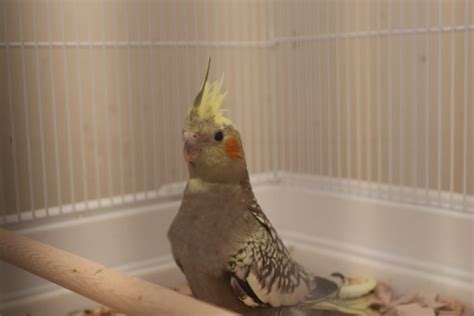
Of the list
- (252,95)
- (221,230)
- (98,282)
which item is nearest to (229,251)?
(221,230)

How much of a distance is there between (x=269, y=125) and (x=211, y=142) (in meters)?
0.66

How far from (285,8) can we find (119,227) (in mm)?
717

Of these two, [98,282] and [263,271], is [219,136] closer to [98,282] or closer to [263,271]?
[263,271]

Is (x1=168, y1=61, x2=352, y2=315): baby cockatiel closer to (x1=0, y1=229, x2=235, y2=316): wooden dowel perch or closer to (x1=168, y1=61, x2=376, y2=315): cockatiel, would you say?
(x1=168, y1=61, x2=376, y2=315): cockatiel

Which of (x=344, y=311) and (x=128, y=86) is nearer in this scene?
(x=344, y=311)

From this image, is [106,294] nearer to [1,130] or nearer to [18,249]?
[18,249]

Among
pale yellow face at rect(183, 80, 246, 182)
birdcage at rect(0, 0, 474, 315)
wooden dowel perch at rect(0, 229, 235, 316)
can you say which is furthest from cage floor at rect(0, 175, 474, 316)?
pale yellow face at rect(183, 80, 246, 182)

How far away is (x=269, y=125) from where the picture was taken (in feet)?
5.38

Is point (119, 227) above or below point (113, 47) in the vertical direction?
below

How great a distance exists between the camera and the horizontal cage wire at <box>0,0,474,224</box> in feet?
3.94

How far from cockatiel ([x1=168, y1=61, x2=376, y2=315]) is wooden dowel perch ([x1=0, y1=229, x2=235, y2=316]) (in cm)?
27

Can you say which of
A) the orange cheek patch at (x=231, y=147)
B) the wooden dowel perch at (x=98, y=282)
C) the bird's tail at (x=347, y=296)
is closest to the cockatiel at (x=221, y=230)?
the orange cheek patch at (x=231, y=147)

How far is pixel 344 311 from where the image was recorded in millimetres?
1179

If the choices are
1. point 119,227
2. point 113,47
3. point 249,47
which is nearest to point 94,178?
point 119,227
